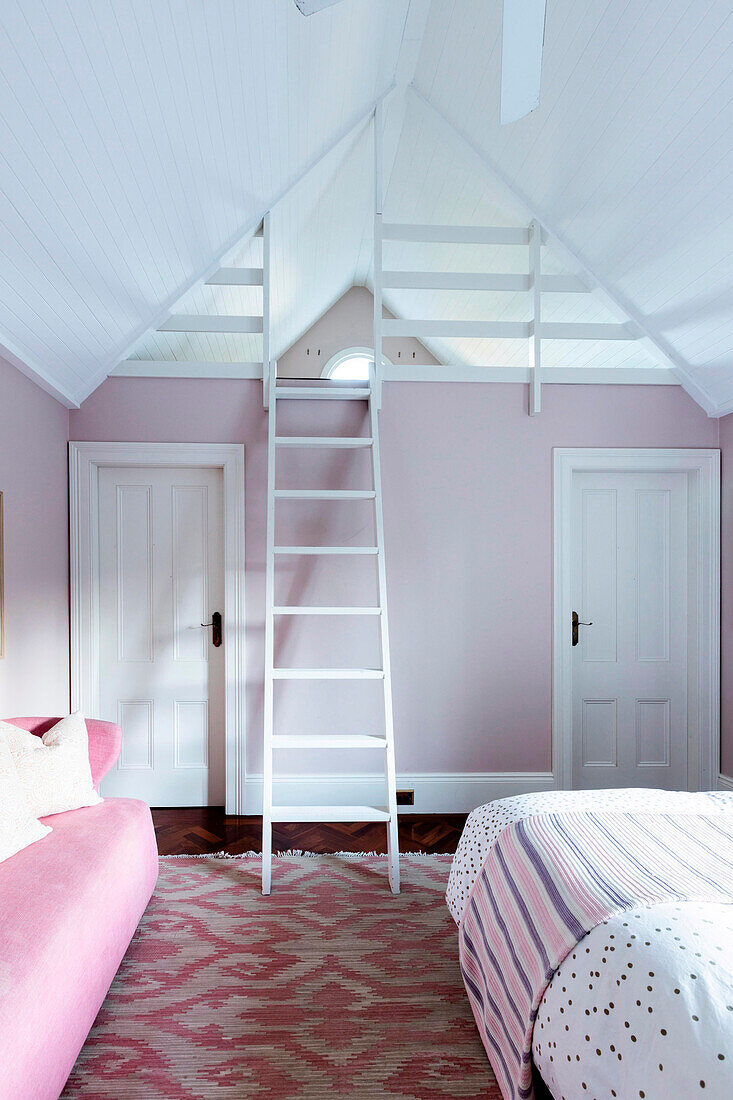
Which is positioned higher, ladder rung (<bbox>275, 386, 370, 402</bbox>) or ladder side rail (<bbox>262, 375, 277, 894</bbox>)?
ladder rung (<bbox>275, 386, 370, 402</bbox>)

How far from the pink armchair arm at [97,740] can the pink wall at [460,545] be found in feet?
2.94

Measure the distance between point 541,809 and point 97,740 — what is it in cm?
148

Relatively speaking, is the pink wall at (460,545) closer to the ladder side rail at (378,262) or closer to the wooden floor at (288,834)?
the ladder side rail at (378,262)

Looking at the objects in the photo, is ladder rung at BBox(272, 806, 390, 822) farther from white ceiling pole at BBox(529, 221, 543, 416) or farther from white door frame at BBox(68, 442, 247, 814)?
white ceiling pole at BBox(529, 221, 543, 416)

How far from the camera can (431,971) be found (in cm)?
185

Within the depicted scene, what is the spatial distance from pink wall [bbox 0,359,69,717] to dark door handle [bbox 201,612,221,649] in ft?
2.23

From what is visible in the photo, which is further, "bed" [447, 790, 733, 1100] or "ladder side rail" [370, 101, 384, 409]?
"ladder side rail" [370, 101, 384, 409]

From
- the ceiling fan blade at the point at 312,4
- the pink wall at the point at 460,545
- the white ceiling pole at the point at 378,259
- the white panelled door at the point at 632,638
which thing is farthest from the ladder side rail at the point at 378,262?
the ceiling fan blade at the point at 312,4

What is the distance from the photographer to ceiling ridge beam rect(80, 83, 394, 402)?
279 centimetres

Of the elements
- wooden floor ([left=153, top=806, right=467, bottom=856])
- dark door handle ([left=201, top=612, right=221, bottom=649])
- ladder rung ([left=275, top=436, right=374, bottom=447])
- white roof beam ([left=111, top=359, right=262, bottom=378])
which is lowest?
wooden floor ([left=153, top=806, right=467, bottom=856])

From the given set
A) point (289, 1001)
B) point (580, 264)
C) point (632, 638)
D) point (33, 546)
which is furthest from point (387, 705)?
point (580, 264)

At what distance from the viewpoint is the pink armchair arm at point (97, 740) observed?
6.89 feet

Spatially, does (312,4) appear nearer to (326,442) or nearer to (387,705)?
(326,442)

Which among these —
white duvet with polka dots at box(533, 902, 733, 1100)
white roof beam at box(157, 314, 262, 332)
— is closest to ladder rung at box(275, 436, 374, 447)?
white roof beam at box(157, 314, 262, 332)
